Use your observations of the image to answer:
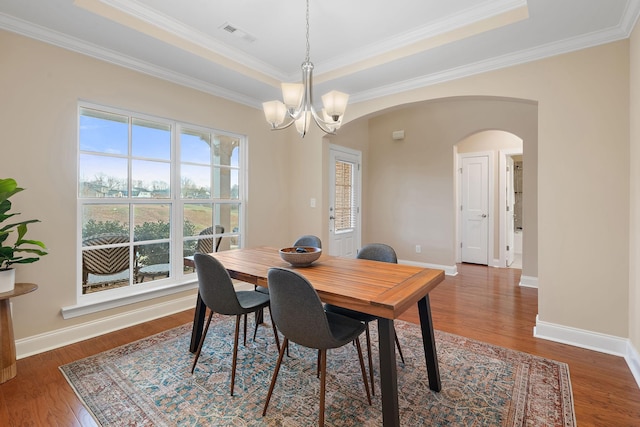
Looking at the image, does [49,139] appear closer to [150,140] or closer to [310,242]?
[150,140]

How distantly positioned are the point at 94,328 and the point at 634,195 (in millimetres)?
4511

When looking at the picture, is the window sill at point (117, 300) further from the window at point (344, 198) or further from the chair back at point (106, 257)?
the window at point (344, 198)

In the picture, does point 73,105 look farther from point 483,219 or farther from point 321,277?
point 483,219

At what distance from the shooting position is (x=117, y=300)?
2.90 meters

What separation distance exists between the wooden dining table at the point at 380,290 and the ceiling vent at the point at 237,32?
1.98 meters

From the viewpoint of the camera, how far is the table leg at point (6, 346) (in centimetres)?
206

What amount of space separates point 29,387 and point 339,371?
203 cm

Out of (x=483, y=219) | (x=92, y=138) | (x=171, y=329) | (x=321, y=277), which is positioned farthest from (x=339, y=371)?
(x=483, y=219)

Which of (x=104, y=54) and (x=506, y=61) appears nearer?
(x=104, y=54)

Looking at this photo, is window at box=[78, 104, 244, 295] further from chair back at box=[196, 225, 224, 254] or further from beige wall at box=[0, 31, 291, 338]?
beige wall at box=[0, 31, 291, 338]

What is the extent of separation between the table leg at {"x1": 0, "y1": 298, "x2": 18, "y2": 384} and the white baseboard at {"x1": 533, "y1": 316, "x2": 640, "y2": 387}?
4.09m

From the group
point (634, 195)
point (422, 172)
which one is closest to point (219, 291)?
point (634, 195)

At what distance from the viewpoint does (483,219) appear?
5.79 m

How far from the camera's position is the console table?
2.06 metres
